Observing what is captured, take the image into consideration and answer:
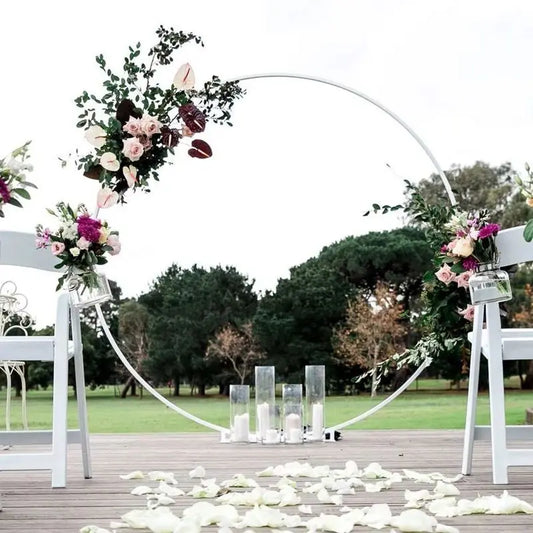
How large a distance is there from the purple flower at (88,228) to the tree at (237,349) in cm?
423

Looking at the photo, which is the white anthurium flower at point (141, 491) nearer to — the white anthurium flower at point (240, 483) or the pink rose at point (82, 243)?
the white anthurium flower at point (240, 483)

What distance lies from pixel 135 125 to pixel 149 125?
2.1 inches

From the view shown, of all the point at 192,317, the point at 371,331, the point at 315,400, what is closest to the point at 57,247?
the point at 315,400

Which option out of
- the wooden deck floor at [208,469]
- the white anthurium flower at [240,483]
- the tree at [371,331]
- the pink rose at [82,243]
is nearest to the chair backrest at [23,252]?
the pink rose at [82,243]

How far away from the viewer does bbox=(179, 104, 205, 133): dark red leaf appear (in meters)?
3.54

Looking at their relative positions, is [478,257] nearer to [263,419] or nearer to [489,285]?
[489,285]

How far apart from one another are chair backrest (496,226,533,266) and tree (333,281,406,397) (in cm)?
445

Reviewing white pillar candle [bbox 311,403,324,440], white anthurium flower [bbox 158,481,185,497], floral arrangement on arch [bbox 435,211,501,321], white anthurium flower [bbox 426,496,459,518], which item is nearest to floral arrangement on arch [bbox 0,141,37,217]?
white anthurium flower [bbox 158,481,185,497]

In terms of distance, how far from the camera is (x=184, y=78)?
355 centimetres

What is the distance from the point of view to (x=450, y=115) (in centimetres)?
910

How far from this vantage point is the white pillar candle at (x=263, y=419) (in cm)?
420

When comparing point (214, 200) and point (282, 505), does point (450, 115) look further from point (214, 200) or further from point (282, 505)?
point (282, 505)

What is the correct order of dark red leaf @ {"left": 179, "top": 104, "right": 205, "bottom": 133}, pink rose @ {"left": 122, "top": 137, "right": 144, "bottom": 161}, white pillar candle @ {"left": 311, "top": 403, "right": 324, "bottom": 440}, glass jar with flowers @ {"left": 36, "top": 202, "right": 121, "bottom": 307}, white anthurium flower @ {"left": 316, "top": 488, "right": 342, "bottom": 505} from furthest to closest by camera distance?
white pillar candle @ {"left": 311, "top": 403, "right": 324, "bottom": 440}, dark red leaf @ {"left": 179, "top": 104, "right": 205, "bottom": 133}, pink rose @ {"left": 122, "top": 137, "right": 144, "bottom": 161}, glass jar with flowers @ {"left": 36, "top": 202, "right": 121, "bottom": 307}, white anthurium flower @ {"left": 316, "top": 488, "right": 342, "bottom": 505}

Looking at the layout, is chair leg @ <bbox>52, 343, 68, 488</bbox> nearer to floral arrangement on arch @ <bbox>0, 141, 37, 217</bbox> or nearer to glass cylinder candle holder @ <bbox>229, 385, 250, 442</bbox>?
floral arrangement on arch @ <bbox>0, 141, 37, 217</bbox>
